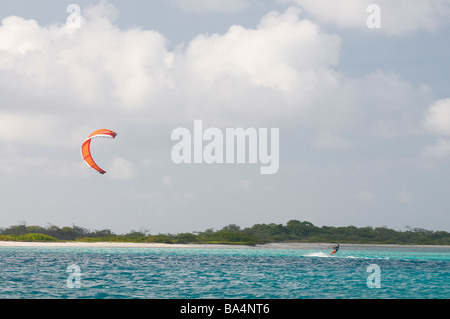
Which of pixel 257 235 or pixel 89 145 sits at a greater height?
pixel 89 145

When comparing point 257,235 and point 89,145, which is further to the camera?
point 257,235

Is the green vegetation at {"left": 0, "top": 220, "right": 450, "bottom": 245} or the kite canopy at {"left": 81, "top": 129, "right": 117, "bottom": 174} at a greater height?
the kite canopy at {"left": 81, "top": 129, "right": 117, "bottom": 174}

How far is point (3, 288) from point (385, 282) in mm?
24239

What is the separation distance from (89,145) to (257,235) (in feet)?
353

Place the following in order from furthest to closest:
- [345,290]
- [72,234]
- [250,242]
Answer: [250,242] → [72,234] → [345,290]

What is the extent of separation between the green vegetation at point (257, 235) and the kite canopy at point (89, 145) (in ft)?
227

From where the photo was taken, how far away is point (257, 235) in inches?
5955

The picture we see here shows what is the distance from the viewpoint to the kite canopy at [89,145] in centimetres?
4456

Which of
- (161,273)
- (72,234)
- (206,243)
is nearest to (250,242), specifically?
(206,243)

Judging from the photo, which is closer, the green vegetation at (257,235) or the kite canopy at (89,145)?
the kite canopy at (89,145)

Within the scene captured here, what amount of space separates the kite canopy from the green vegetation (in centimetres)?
6932

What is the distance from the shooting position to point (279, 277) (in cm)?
3741

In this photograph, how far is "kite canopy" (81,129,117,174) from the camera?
44.6 meters
